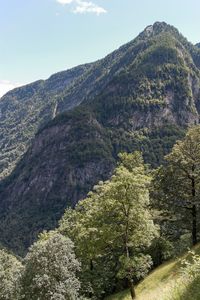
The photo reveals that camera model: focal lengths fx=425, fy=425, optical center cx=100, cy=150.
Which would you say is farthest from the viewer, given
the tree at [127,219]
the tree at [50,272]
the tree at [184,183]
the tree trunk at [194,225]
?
the tree at [184,183]

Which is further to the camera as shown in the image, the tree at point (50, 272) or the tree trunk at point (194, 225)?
the tree trunk at point (194, 225)

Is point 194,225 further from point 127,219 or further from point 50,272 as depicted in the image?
point 50,272

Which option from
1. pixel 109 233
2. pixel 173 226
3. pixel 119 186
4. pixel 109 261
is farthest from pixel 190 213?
pixel 119 186

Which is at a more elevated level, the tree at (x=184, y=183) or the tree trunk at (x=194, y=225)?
the tree at (x=184, y=183)

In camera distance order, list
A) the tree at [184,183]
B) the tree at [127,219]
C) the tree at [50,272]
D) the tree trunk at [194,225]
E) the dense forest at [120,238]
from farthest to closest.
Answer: the tree at [184,183], the tree trunk at [194,225], the tree at [50,272], the dense forest at [120,238], the tree at [127,219]

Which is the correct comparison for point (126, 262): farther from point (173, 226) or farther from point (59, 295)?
point (173, 226)

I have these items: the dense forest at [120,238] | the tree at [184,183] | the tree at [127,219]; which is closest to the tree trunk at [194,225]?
the tree at [184,183]

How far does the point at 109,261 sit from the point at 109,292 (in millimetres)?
4070

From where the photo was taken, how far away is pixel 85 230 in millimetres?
55188

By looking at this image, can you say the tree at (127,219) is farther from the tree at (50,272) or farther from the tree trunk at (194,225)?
the tree trunk at (194,225)

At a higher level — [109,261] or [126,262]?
[126,262]

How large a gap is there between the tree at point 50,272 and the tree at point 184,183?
51.8ft

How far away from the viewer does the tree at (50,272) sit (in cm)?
4541

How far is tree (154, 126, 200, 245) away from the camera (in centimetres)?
5362
